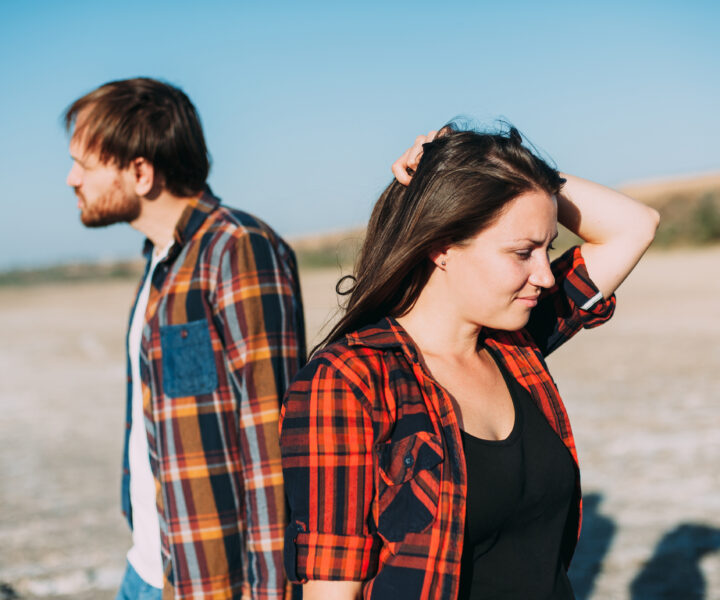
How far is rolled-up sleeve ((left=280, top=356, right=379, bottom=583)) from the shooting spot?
165 centimetres

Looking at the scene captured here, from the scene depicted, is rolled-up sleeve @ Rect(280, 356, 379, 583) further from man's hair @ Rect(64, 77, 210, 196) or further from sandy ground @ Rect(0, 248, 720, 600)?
sandy ground @ Rect(0, 248, 720, 600)

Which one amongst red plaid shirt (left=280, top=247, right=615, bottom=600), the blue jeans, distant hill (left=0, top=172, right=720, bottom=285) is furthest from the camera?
distant hill (left=0, top=172, right=720, bottom=285)

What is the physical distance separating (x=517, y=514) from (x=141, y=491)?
1.43 meters

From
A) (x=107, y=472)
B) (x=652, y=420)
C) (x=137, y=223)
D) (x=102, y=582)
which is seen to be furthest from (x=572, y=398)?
(x=137, y=223)

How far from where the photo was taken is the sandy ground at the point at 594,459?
200 inches

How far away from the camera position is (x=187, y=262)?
105 inches

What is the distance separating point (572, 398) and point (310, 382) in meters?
8.65

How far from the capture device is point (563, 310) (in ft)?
7.78

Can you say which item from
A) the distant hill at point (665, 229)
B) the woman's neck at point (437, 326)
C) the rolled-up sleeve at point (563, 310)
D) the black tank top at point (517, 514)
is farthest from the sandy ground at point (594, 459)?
the distant hill at point (665, 229)

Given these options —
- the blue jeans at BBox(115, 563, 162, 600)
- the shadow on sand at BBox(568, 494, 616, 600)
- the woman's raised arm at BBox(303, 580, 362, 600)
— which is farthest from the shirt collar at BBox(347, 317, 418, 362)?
the shadow on sand at BBox(568, 494, 616, 600)

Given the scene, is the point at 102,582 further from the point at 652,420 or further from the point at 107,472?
the point at 652,420

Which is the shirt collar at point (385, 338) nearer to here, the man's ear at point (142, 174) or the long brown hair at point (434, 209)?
the long brown hair at point (434, 209)

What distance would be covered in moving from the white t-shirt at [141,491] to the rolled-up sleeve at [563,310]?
4.25ft

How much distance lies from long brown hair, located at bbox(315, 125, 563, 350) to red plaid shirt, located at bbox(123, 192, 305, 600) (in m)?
0.54
